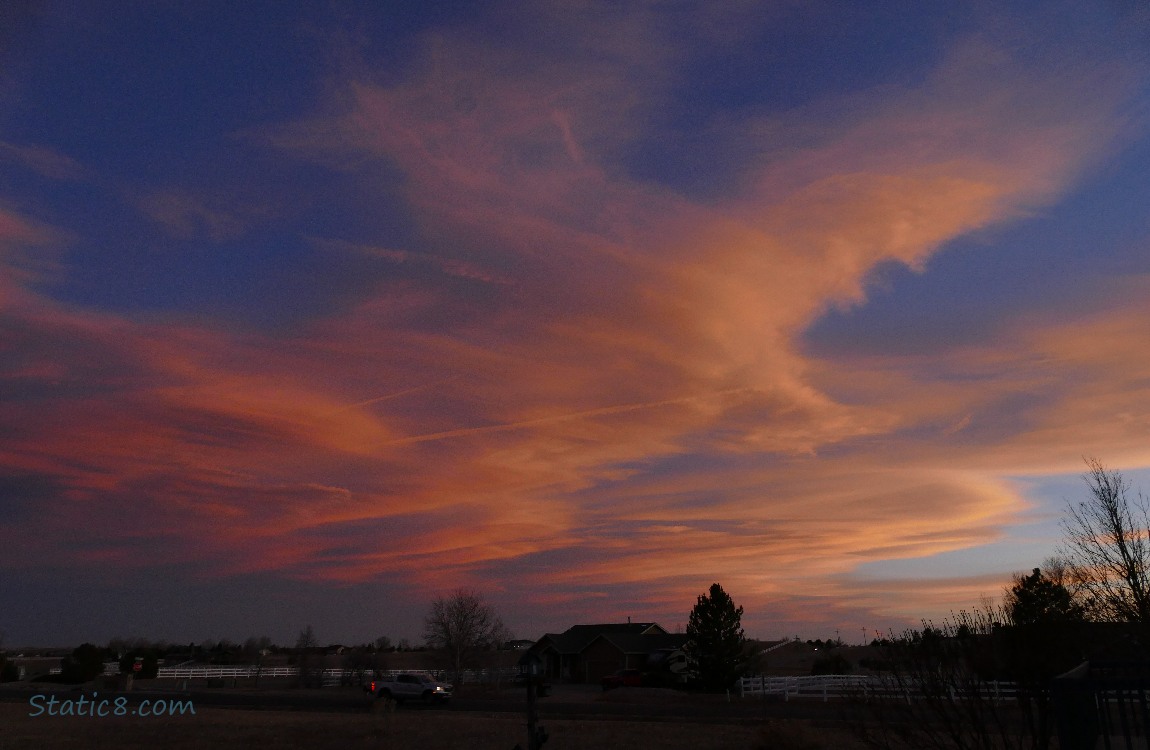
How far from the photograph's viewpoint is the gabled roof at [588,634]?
9012 cm

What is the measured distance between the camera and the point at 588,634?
93.6 meters

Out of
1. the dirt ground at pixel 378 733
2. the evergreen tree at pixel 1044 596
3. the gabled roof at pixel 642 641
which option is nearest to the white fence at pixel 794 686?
the evergreen tree at pixel 1044 596

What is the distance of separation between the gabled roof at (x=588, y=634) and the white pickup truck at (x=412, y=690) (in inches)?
1537

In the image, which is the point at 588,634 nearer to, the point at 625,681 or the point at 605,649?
the point at 605,649

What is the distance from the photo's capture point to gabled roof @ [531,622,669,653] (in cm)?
9012

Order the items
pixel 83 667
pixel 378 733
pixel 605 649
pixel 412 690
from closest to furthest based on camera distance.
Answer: pixel 378 733, pixel 412 690, pixel 83 667, pixel 605 649

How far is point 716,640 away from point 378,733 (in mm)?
36733

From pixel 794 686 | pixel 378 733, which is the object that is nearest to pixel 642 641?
Answer: pixel 794 686

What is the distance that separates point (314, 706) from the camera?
47.4 meters

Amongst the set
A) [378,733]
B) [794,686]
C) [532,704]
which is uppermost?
[532,704]

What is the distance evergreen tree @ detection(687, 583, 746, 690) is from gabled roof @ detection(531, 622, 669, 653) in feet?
83.7

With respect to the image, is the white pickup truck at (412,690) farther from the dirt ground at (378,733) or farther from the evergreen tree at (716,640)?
the evergreen tree at (716,640)
